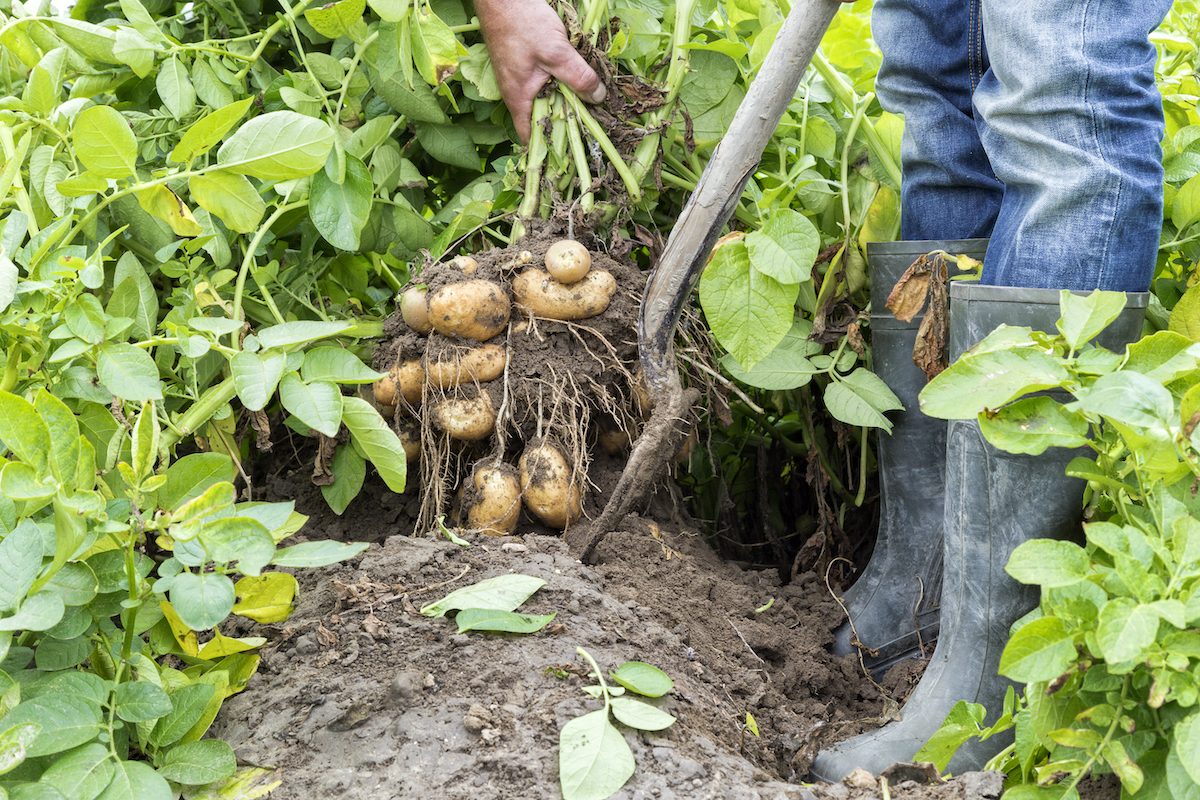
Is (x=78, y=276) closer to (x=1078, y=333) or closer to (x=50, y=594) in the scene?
(x=50, y=594)

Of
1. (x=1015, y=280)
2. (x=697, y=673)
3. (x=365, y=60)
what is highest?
(x=365, y=60)

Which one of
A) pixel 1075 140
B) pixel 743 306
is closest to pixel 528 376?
pixel 743 306

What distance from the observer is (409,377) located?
53.5 inches

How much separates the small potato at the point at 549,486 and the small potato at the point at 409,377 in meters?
0.21

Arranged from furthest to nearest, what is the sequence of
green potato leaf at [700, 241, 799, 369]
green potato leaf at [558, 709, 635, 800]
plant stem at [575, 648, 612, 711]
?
green potato leaf at [700, 241, 799, 369] < plant stem at [575, 648, 612, 711] < green potato leaf at [558, 709, 635, 800]

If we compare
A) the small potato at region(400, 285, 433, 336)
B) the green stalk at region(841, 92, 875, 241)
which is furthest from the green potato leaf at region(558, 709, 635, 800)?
the green stalk at region(841, 92, 875, 241)

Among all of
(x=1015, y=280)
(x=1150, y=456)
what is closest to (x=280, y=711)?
(x=1150, y=456)

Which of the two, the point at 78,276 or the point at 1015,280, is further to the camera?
the point at 1015,280

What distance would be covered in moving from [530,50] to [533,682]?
1.00 metres

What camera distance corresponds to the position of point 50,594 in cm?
69

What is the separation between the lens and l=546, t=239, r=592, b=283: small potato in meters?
1.30

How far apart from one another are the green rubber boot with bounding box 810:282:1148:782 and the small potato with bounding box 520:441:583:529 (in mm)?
489

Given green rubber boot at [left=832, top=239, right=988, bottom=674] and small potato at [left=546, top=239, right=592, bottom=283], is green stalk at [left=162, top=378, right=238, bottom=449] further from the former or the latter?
green rubber boot at [left=832, top=239, right=988, bottom=674]

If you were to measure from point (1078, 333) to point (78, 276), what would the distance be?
3.09 feet
